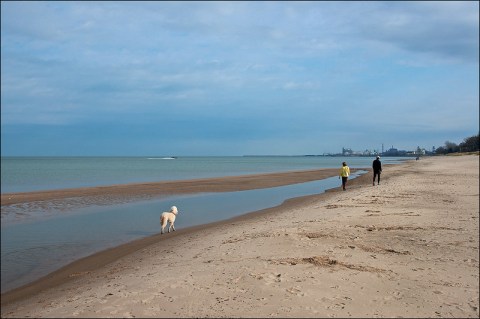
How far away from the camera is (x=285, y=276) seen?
6336mm

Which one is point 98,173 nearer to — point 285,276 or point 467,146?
point 285,276

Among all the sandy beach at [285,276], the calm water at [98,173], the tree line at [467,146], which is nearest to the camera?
the sandy beach at [285,276]

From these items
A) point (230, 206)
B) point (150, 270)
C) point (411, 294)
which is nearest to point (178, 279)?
point (150, 270)

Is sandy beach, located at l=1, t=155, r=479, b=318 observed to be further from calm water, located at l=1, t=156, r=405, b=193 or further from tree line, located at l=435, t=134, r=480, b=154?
tree line, located at l=435, t=134, r=480, b=154

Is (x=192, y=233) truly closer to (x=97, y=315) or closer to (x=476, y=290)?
(x=97, y=315)

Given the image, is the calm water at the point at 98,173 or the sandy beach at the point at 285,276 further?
the calm water at the point at 98,173

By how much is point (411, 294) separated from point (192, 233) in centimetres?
818

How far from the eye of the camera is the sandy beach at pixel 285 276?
526 cm

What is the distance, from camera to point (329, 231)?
9.98 metres

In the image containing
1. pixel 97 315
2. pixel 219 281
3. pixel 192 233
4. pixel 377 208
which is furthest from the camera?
pixel 377 208

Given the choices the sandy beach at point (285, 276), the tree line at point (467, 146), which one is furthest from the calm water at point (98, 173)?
the tree line at point (467, 146)

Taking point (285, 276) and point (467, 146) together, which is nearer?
point (285, 276)

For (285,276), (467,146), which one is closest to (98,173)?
(285,276)

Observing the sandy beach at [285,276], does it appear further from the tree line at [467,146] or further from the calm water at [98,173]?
the tree line at [467,146]
